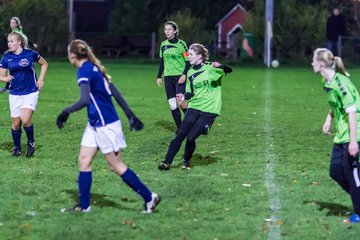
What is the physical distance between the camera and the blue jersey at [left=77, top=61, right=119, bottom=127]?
893 centimetres

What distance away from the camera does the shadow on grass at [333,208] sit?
30.7 feet

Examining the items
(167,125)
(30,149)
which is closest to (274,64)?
(167,125)

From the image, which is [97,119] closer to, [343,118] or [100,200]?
[100,200]

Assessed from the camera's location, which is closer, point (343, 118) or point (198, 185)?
point (343, 118)

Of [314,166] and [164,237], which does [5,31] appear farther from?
[164,237]

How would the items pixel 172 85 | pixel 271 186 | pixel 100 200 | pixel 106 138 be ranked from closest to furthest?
1. pixel 106 138
2. pixel 100 200
3. pixel 271 186
4. pixel 172 85

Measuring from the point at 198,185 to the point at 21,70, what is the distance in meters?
3.35

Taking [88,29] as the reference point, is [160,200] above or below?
above

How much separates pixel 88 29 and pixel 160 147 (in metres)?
39.8

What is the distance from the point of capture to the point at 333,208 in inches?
378

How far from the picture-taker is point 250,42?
133 ft

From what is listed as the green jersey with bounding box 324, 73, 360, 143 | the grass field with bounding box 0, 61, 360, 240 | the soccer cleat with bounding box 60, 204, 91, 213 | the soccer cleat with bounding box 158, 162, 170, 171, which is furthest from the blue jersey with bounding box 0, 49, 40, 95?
the green jersey with bounding box 324, 73, 360, 143

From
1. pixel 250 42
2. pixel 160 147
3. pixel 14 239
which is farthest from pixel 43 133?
pixel 250 42

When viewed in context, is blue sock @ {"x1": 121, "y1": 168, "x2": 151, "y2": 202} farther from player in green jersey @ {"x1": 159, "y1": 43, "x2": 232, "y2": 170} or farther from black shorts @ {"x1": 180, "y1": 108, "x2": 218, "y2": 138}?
black shorts @ {"x1": 180, "y1": 108, "x2": 218, "y2": 138}
